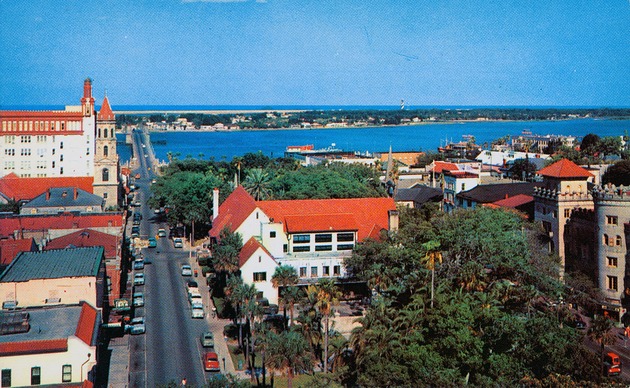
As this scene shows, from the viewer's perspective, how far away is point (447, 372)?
131ft

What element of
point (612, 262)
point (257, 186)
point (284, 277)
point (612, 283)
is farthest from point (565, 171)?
point (257, 186)

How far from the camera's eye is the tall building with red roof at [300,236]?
63.4 m

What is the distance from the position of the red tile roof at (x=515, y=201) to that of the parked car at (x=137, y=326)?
42597mm

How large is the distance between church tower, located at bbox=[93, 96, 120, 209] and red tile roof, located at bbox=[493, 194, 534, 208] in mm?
51254

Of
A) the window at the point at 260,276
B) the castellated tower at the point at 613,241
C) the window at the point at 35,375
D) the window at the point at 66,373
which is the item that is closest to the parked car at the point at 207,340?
the window at the point at 260,276

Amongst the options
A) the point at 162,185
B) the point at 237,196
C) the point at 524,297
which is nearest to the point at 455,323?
the point at 524,297

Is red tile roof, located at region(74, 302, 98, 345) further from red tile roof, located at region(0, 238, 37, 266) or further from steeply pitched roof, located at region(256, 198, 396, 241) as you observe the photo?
steeply pitched roof, located at region(256, 198, 396, 241)

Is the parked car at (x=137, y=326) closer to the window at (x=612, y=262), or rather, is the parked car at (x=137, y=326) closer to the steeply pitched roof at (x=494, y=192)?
the window at (x=612, y=262)

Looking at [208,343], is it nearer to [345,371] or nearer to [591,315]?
[345,371]

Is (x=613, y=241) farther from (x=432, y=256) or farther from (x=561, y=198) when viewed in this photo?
(x=432, y=256)

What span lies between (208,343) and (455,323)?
65.7ft

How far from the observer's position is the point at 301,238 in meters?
67.7

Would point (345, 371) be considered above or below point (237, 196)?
below

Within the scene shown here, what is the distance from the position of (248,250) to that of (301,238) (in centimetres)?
583
